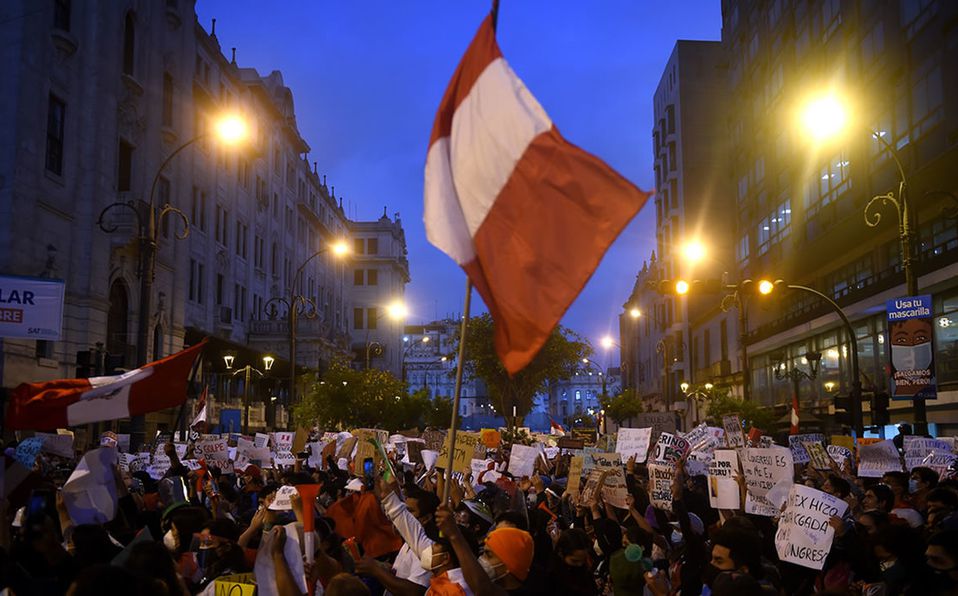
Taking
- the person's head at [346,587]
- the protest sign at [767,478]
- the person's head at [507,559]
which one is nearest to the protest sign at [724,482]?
the protest sign at [767,478]

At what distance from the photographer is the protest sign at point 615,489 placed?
10.0 meters

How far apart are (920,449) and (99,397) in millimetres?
11476

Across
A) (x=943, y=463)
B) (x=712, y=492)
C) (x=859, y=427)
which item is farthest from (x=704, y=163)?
(x=712, y=492)

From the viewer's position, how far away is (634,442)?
44.7 ft

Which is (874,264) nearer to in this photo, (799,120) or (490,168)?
(799,120)

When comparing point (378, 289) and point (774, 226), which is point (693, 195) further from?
point (378, 289)

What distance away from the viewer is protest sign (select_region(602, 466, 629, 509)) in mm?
10030

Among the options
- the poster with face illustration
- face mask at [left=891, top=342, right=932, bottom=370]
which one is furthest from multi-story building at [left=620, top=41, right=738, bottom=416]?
the poster with face illustration

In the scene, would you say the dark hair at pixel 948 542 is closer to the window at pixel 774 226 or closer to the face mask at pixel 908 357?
the face mask at pixel 908 357

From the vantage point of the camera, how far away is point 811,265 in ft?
149

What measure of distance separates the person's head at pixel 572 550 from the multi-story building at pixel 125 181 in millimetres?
14345

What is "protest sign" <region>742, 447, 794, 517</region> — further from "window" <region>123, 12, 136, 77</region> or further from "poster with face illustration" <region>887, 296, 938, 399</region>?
"window" <region>123, 12, 136, 77</region>

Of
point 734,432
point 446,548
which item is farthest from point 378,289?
point 446,548

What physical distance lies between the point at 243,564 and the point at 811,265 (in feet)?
140
